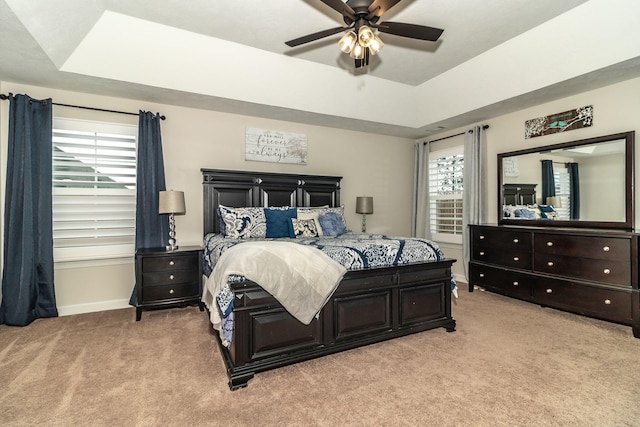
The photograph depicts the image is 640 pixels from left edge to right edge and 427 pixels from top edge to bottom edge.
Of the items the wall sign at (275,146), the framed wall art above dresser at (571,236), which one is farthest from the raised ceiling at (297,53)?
the framed wall art above dresser at (571,236)

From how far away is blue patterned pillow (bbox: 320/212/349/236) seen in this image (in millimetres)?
3814

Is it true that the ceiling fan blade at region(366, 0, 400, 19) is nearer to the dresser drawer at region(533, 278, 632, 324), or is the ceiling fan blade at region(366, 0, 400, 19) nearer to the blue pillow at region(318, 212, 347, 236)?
the blue pillow at region(318, 212, 347, 236)

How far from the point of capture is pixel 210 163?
4.12 meters

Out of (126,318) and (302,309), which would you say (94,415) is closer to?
(302,309)

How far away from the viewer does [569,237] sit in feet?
10.6

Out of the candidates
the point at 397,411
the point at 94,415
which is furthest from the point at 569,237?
the point at 94,415

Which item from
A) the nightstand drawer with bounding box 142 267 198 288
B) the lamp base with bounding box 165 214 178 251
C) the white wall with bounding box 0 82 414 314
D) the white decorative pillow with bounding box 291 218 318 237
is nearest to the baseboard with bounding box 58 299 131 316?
the white wall with bounding box 0 82 414 314

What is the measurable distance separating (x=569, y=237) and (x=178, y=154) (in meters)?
4.58

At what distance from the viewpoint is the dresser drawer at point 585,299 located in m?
2.84

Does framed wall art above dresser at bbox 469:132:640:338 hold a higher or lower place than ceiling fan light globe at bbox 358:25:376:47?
lower

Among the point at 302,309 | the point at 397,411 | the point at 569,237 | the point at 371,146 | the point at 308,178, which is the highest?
the point at 371,146

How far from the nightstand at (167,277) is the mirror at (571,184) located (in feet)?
13.3

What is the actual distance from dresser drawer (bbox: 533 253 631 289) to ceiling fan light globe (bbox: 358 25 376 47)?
299 cm

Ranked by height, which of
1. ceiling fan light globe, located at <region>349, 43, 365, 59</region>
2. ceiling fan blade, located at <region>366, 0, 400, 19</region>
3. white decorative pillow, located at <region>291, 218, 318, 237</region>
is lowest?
white decorative pillow, located at <region>291, 218, 318, 237</region>
